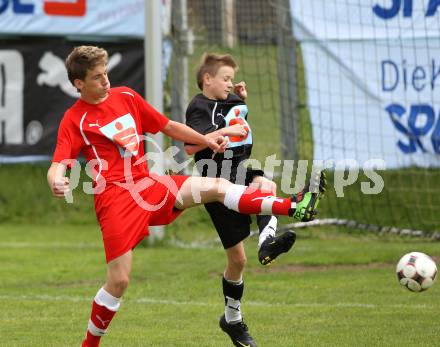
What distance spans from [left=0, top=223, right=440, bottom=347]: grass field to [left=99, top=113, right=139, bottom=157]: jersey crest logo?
1398 mm

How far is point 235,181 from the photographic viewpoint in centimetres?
711

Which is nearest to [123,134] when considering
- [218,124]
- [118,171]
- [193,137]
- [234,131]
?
[118,171]

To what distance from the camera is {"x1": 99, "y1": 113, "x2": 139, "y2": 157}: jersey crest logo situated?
21.4 ft

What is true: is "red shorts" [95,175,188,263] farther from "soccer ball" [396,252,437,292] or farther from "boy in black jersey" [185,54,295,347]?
"soccer ball" [396,252,437,292]

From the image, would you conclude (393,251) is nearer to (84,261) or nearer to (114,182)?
(84,261)

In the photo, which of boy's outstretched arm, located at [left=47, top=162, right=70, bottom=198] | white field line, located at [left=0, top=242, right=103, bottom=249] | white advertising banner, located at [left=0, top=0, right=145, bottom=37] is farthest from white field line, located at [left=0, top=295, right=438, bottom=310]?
white advertising banner, located at [left=0, top=0, right=145, bottom=37]

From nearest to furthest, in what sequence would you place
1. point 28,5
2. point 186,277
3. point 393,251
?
point 186,277, point 393,251, point 28,5

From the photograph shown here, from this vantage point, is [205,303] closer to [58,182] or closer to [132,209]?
[132,209]

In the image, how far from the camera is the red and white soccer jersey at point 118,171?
20.8 ft

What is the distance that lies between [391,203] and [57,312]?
17.5ft

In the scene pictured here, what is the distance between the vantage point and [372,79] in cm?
1197

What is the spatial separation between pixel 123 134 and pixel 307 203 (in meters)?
1.27

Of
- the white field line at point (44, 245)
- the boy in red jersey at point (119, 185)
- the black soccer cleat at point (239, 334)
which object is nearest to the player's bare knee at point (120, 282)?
the boy in red jersey at point (119, 185)

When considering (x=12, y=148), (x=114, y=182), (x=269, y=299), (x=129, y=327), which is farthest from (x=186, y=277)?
(x=12, y=148)
